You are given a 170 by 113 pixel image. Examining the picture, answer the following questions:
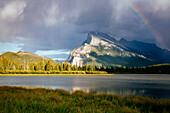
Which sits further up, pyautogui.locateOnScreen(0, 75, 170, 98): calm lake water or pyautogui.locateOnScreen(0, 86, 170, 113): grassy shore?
pyautogui.locateOnScreen(0, 86, 170, 113): grassy shore

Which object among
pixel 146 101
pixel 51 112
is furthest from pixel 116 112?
pixel 146 101

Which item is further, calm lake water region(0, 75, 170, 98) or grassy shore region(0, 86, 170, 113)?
calm lake water region(0, 75, 170, 98)

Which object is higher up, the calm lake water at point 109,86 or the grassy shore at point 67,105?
the grassy shore at point 67,105

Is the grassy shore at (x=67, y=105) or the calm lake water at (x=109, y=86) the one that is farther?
the calm lake water at (x=109, y=86)

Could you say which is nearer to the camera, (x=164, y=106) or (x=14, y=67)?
(x=164, y=106)

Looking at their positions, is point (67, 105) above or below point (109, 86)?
above

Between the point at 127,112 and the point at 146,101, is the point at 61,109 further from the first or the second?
the point at 146,101

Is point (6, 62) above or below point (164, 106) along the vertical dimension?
above

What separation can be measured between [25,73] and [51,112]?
158 metres

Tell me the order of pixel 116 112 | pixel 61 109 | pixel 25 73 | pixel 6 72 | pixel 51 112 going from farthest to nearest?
pixel 25 73, pixel 6 72, pixel 116 112, pixel 61 109, pixel 51 112

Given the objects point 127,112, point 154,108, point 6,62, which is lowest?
point 154,108

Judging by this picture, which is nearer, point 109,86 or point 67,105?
point 67,105

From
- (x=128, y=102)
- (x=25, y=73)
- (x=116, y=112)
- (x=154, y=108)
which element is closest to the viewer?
(x=116, y=112)

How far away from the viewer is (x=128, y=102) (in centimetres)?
1927
